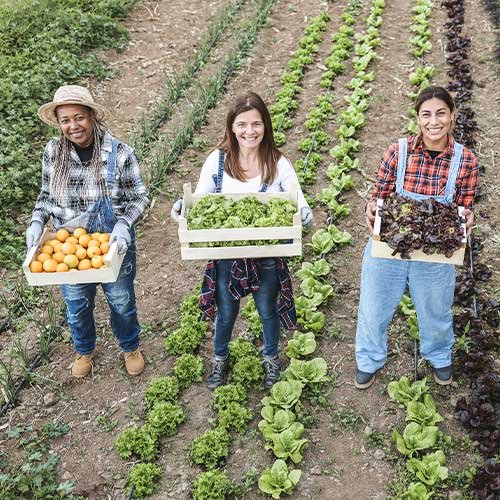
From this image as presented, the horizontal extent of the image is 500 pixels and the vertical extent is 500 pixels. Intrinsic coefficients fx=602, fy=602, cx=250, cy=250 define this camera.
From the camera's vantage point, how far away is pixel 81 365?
16.8 ft

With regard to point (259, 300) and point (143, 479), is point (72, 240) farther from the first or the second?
point (143, 479)

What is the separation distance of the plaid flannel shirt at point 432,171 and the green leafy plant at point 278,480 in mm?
2126

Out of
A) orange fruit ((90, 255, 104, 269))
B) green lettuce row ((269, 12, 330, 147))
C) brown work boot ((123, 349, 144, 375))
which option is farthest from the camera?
green lettuce row ((269, 12, 330, 147))

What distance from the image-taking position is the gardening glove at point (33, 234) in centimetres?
421

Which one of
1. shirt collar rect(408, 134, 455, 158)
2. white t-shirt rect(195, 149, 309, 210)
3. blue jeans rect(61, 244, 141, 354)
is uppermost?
shirt collar rect(408, 134, 455, 158)

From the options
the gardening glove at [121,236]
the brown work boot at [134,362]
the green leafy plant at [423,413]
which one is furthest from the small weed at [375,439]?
the gardening glove at [121,236]

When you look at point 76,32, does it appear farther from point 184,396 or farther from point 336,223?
point 184,396

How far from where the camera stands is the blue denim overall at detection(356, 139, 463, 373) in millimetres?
4152

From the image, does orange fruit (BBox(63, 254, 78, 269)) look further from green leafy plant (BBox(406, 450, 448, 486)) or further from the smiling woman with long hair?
green leafy plant (BBox(406, 450, 448, 486))

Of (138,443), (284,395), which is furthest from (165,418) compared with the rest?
(284,395)

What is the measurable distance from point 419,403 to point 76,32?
896 centimetres

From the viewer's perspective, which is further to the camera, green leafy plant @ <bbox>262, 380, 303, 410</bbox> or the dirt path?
green leafy plant @ <bbox>262, 380, 303, 410</bbox>

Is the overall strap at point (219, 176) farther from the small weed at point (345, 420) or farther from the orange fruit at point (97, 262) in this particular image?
the small weed at point (345, 420)

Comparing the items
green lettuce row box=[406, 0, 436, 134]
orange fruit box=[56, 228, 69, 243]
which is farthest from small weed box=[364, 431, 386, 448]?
green lettuce row box=[406, 0, 436, 134]
